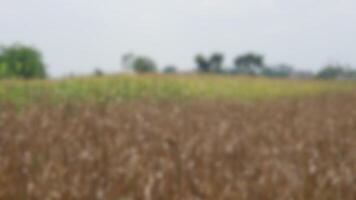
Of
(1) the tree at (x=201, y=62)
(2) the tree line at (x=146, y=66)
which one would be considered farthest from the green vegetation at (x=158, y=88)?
(1) the tree at (x=201, y=62)

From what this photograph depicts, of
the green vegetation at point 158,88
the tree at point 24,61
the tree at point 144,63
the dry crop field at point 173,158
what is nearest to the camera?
the dry crop field at point 173,158

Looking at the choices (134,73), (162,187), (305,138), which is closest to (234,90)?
(134,73)

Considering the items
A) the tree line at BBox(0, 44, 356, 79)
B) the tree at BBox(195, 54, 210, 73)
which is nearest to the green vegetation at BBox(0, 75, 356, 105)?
the tree line at BBox(0, 44, 356, 79)

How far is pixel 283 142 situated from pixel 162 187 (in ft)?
13.2

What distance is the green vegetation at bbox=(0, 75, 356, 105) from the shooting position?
2050cm

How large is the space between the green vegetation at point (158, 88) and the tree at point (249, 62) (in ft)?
112

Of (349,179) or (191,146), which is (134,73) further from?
(349,179)

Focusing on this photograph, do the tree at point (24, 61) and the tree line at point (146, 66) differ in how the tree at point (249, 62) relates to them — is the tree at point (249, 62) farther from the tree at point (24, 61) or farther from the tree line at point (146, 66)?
the tree at point (24, 61)

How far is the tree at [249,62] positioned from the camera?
69.8m

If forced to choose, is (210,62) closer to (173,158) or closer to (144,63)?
(144,63)

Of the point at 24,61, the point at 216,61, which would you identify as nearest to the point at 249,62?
the point at 216,61

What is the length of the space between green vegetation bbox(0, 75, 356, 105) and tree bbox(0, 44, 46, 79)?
1160 cm

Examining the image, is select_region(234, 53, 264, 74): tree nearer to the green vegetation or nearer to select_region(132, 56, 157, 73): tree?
select_region(132, 56, 157, 73): tree

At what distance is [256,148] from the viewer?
6.05 metres
